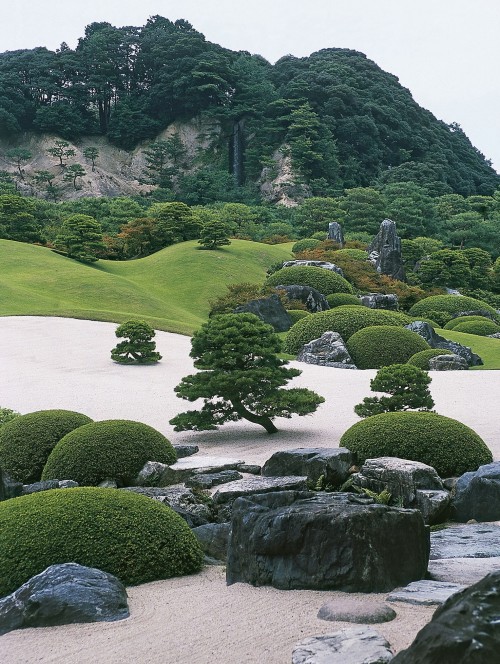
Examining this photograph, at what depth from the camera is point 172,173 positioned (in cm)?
7456

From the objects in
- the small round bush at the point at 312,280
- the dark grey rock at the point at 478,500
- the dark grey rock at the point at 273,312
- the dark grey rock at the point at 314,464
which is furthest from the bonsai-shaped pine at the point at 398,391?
the small round bush at the point at 312,280

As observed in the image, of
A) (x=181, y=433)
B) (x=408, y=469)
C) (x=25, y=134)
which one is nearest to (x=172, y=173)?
(x=25, y=134)

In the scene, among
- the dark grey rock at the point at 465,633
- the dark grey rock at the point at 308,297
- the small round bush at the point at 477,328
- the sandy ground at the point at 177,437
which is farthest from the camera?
the dark grey rock at the point at 308,297

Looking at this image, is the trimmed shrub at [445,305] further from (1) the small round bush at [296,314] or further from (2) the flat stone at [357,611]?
(2) the flat stone at [357,611]

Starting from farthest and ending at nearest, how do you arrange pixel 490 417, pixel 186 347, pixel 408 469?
pixel 186 347
pixel 490 417
pixel 408 469

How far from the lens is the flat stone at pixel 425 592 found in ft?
13.9

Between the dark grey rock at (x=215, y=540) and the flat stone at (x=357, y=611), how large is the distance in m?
2.16

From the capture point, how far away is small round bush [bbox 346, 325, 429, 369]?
2070cm

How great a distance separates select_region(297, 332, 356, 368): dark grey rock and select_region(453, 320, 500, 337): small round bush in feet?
27.7

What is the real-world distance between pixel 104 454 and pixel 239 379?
2991mm

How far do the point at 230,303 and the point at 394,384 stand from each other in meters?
16.1

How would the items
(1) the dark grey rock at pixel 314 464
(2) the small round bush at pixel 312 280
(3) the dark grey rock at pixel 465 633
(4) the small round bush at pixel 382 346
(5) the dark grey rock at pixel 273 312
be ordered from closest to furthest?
1. (3) the dark grey rock at pixel 465 633
2. (1) the dark grey rock at pixel 314 464
3. (4) the small round bush at pixel 382 346
4. (5) the dark grey rock at pixel 273 312
5. (2) the small round bush at pixel 312 280

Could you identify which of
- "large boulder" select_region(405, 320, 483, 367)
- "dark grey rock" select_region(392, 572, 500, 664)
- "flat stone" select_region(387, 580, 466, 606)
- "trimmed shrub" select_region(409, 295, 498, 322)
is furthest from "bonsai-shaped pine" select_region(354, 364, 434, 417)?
"trimmed shrub" select_region(409, 295, 498, 322)

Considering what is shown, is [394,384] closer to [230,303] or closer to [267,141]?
[230,303]
